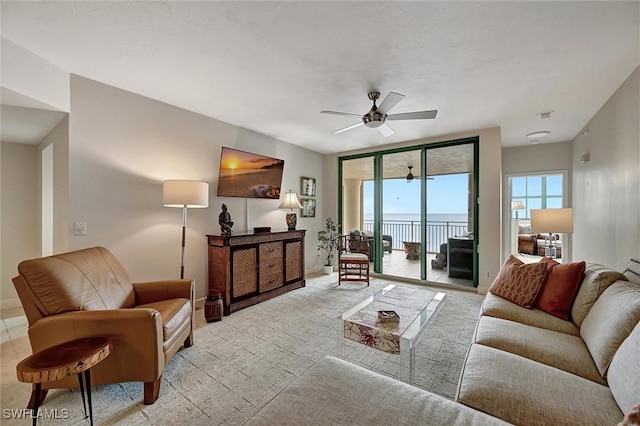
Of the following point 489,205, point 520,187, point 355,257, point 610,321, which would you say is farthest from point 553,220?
point 520,187

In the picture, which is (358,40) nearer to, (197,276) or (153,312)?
(153,312)

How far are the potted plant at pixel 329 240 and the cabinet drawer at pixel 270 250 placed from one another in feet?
4.86

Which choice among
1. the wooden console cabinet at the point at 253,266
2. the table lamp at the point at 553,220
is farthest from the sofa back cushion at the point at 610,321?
the wooden console cabinet at the point at 253,266

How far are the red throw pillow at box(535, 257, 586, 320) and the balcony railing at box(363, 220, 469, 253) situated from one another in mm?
2565

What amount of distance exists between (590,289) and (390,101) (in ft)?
6.91

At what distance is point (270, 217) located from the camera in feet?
14.8

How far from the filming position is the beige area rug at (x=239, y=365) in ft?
5.37

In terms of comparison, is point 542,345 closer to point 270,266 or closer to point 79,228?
point 270,266

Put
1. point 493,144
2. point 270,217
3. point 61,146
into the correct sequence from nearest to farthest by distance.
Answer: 1. point 61,146
2. point 493,144
3. point 270,217

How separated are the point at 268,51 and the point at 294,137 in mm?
2450

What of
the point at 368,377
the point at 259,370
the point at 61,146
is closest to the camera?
the point at 368,377

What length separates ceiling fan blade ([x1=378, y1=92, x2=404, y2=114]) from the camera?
2.25 metres

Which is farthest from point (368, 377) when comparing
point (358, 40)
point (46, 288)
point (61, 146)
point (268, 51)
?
point (61, 146)

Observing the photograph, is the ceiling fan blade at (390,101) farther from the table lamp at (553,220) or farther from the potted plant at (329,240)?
the potted plant at (329,240)
